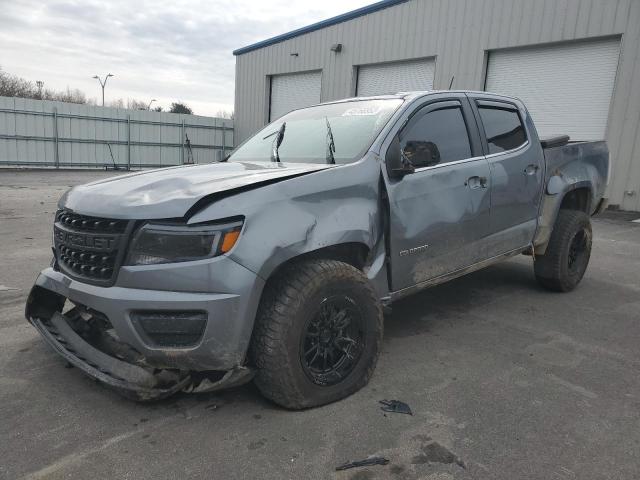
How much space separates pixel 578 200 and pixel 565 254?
78 cm

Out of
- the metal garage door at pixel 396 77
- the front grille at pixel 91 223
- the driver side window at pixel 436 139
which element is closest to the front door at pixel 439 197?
the driver side window at pixel 436 139

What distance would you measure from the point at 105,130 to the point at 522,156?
2234 centimetres

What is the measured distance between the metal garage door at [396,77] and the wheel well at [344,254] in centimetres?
1309

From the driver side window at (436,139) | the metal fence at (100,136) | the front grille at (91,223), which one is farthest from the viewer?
the metal fence at (100,136)

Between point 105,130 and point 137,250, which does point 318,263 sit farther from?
point 105,130

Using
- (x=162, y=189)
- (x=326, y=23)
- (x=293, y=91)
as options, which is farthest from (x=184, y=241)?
(x=293, y=91)

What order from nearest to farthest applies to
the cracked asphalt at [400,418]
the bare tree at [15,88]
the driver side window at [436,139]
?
the cracked asphalt at [400,418], the driver side window at [436,139], the bare tree at [15,88]

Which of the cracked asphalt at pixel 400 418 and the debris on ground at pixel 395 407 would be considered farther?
the debris on ground at pixel 395 407

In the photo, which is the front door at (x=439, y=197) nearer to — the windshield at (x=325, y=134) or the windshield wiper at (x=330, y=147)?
A: the windshield at (x=325, y=134)

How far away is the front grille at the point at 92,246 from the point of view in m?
2.51

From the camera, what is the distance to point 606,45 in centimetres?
1182

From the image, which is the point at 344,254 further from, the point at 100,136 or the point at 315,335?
the point at 100,136

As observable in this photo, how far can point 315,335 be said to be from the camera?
278 cm

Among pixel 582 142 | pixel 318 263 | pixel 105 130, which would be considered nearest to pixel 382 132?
pixel 318 263
